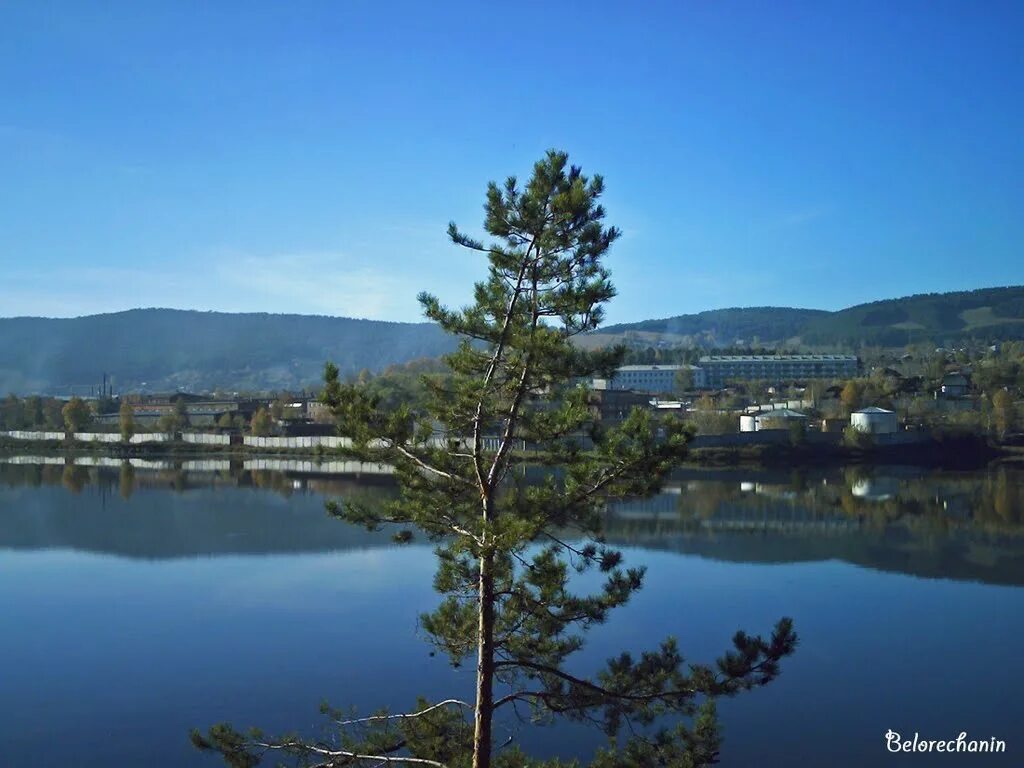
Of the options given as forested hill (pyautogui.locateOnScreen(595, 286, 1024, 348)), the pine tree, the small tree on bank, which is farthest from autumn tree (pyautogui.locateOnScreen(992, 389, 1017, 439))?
forested hill (pyautogui.locateOnScreen(595, 286, 1024, 348))

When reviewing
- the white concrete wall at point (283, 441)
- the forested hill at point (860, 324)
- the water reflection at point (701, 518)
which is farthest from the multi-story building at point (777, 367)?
the water reflection at point (701, 518)

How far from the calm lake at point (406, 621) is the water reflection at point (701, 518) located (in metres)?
0.09

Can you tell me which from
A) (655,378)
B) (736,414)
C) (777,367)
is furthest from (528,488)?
(777,367)

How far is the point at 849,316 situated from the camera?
113625 millimetres

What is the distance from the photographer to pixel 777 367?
7544 centimetres

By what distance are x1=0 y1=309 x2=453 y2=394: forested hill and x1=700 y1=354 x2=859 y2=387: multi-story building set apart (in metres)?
41.1

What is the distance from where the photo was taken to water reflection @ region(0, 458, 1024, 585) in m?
14.4

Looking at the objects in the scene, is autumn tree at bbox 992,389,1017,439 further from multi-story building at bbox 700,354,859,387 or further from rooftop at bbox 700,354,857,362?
rooftop at bbox 700,354,857,362

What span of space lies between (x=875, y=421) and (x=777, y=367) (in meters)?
41.3

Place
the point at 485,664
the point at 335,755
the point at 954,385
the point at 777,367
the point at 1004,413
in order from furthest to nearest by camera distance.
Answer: the point at 777,367
the point at 954,385
the point at 1004,413
the point at 335,755
the point at 485,664

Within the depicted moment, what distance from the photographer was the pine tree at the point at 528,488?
4.45 metres

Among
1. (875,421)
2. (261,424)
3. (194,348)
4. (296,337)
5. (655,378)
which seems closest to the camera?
(875,421)

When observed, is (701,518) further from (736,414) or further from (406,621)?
(736,414)

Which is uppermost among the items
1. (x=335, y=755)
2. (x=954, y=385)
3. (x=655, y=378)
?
(x=655, y=378)
